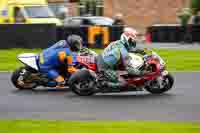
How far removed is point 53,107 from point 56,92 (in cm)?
224

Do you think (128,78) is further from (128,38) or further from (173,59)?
(173,59)

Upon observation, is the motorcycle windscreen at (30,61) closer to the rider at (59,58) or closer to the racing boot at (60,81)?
the rider at (59,58)

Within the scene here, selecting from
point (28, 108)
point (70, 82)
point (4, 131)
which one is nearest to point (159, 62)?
point (70, 82)

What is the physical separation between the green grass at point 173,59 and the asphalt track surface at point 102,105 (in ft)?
14.1

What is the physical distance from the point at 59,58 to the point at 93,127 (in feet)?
15.5

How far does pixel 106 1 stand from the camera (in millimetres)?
51656

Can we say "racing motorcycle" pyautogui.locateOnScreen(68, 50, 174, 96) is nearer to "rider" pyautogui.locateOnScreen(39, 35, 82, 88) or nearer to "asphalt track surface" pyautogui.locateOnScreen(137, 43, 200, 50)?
"rider" pyautogui.locateOnScreen(39, 35, 82, 88)

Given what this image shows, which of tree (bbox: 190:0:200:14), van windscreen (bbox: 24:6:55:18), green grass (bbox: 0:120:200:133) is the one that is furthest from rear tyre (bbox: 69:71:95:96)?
tree (bbox: 190:0:200:14)

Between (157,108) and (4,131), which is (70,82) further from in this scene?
(4,131)

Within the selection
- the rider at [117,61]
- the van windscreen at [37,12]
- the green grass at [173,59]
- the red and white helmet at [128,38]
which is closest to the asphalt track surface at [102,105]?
the rider at [117,61]

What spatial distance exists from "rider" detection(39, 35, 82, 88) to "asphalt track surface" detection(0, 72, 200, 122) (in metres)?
0.36

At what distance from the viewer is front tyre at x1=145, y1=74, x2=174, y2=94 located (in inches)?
559

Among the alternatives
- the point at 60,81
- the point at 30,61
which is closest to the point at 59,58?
the point at 60,81

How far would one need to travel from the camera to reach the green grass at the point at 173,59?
20.2 metres
